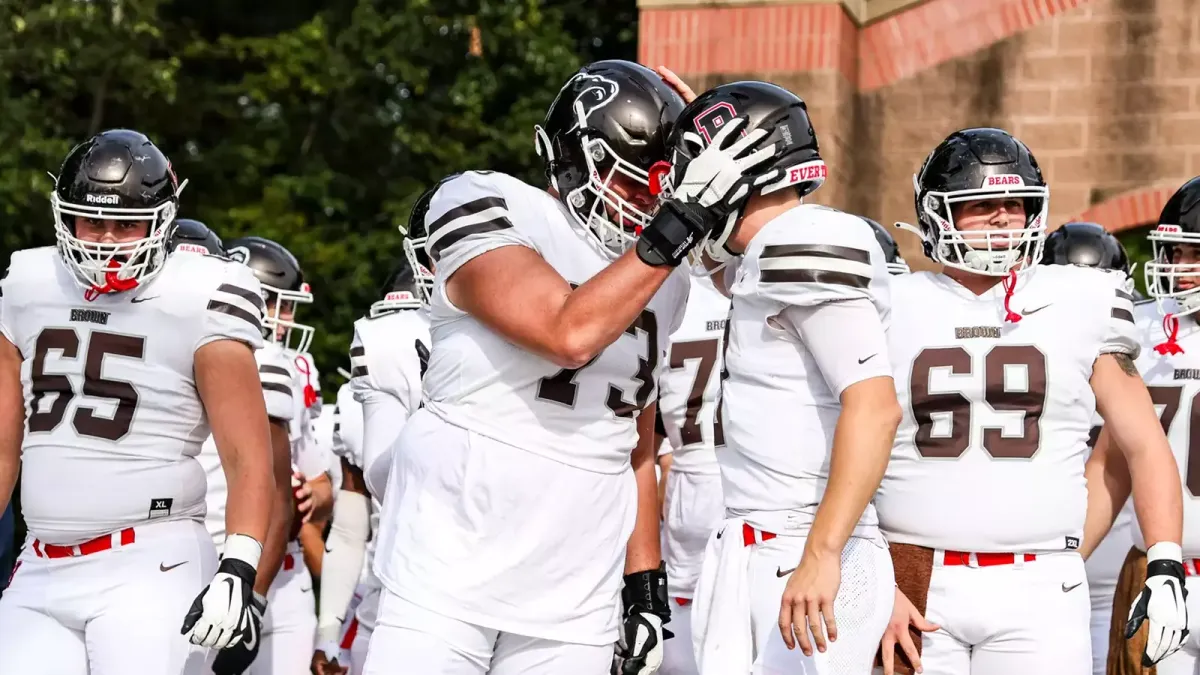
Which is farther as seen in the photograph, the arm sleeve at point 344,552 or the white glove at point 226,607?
the arm sleeve at point 344,552

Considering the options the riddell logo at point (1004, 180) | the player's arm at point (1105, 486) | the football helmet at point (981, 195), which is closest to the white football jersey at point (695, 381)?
the football helmet at point (981, 195)

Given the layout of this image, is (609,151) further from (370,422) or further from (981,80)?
(981,80)

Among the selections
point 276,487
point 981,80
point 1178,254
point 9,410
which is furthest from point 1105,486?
point 981,80

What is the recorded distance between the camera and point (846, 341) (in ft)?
10.7

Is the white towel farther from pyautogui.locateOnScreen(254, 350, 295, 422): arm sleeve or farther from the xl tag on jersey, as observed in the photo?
pyautogui.locateOnScreen(254, 350, 295, 422): arm sleeve

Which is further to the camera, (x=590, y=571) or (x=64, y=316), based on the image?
(x=64, y=316)

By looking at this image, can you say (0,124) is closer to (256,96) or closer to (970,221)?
(256,96)

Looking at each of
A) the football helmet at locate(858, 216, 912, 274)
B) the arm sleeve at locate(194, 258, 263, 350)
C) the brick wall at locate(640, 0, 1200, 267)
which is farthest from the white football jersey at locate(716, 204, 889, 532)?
the brick wall at locate(640, 0, 1200, 267)

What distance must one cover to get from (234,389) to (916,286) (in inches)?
76.8

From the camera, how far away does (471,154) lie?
14.2 metres

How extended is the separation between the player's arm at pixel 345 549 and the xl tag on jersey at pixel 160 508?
1918 millimetres

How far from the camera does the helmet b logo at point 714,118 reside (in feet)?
11.2

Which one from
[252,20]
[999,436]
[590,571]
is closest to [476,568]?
[590,571]

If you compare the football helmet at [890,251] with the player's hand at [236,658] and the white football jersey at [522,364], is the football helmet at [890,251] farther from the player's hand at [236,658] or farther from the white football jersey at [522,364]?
the player's hand at [236,658]
